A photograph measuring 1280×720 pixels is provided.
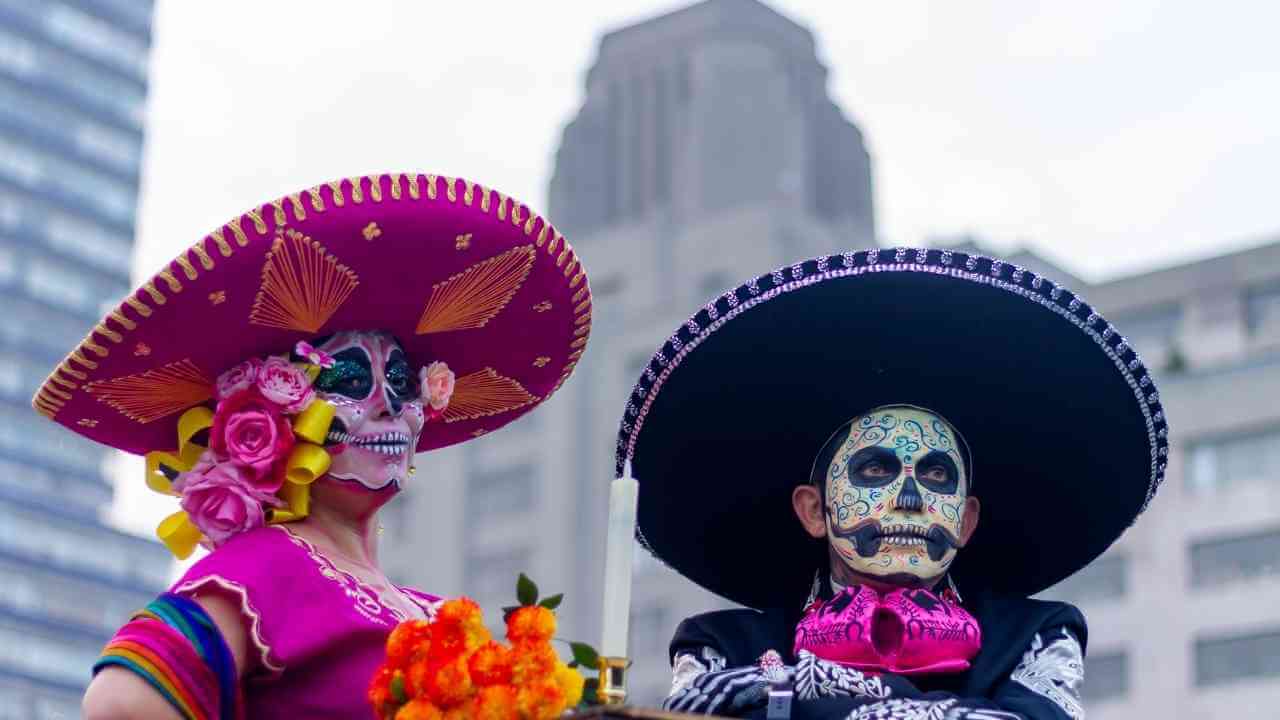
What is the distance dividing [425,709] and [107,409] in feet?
8.53

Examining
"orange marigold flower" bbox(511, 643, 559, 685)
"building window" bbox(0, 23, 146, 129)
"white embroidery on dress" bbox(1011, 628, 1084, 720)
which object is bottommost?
"orange marigold flower" bbox(511, 643, 559, 685)

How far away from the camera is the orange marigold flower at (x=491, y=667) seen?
6223 mm

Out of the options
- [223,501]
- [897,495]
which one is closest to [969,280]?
[897,495]

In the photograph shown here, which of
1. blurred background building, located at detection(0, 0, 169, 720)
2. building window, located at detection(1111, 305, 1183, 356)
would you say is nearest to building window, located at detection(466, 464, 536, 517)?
blurred background building, located at detection(0, 0, 169, 720)

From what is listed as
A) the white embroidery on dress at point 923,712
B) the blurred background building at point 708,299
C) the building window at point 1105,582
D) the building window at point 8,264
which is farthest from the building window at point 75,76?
the white embroidery on dress at point 923,712

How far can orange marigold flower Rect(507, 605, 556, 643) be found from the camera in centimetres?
622

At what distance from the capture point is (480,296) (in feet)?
27.8

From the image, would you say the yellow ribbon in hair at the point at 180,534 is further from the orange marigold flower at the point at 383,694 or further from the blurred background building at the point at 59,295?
the blurred background building at the point at 59,295

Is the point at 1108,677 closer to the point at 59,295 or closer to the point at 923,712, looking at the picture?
the point at 923,712

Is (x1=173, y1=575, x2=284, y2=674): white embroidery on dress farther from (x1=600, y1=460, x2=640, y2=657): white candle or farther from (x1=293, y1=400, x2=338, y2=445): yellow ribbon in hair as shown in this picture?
(x1=600, y1=460, x2=640, y2=657): white candle

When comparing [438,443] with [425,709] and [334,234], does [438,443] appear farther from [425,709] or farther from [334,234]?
[425,709]

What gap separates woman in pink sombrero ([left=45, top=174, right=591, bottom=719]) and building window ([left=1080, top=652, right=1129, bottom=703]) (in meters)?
55.5

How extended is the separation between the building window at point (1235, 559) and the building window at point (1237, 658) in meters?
1.79

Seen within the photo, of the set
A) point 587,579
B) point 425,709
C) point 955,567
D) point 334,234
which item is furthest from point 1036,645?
point 587,579
